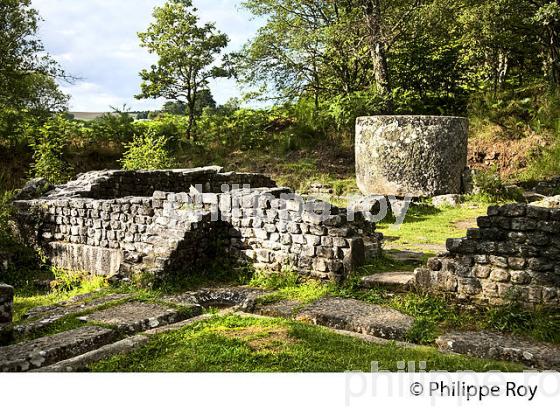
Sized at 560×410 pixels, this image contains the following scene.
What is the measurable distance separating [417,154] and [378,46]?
6135 mm

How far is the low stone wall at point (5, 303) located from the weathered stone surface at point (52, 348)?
0.35 m

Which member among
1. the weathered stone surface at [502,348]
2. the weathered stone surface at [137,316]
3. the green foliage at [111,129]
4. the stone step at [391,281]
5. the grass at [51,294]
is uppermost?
the green foliage at [111,129]

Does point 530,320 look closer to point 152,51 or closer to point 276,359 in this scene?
point 276,359

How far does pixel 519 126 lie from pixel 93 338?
647 inches

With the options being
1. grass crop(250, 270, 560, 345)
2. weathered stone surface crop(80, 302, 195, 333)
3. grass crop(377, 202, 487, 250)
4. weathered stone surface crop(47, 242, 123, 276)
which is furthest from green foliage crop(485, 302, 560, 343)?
weathered stone surface crop(47, 242, 123, 276)

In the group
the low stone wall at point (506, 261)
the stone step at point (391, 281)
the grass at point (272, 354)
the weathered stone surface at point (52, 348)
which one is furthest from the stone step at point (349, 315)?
the weathered stone surface at point (52, 348)

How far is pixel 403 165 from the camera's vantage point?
14.2m

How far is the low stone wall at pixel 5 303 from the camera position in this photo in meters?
5.32

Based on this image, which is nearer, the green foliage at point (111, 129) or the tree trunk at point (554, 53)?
the green foliage at point (111, 129)

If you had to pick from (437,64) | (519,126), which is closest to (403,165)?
(519,126)

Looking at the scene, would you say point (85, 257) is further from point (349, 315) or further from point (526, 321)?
point (526, 321)

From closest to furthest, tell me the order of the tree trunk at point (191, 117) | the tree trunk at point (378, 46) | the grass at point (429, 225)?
the grass at point (429, 225), the tree trunk at point (378, 46), the tree trunk at point (191, 117)

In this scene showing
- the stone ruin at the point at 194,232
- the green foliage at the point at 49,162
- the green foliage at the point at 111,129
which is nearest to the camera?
the stone ruin at the point at 194,232

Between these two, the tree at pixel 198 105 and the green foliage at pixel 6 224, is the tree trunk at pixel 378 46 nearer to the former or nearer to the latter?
the tree at pixel 198 105
